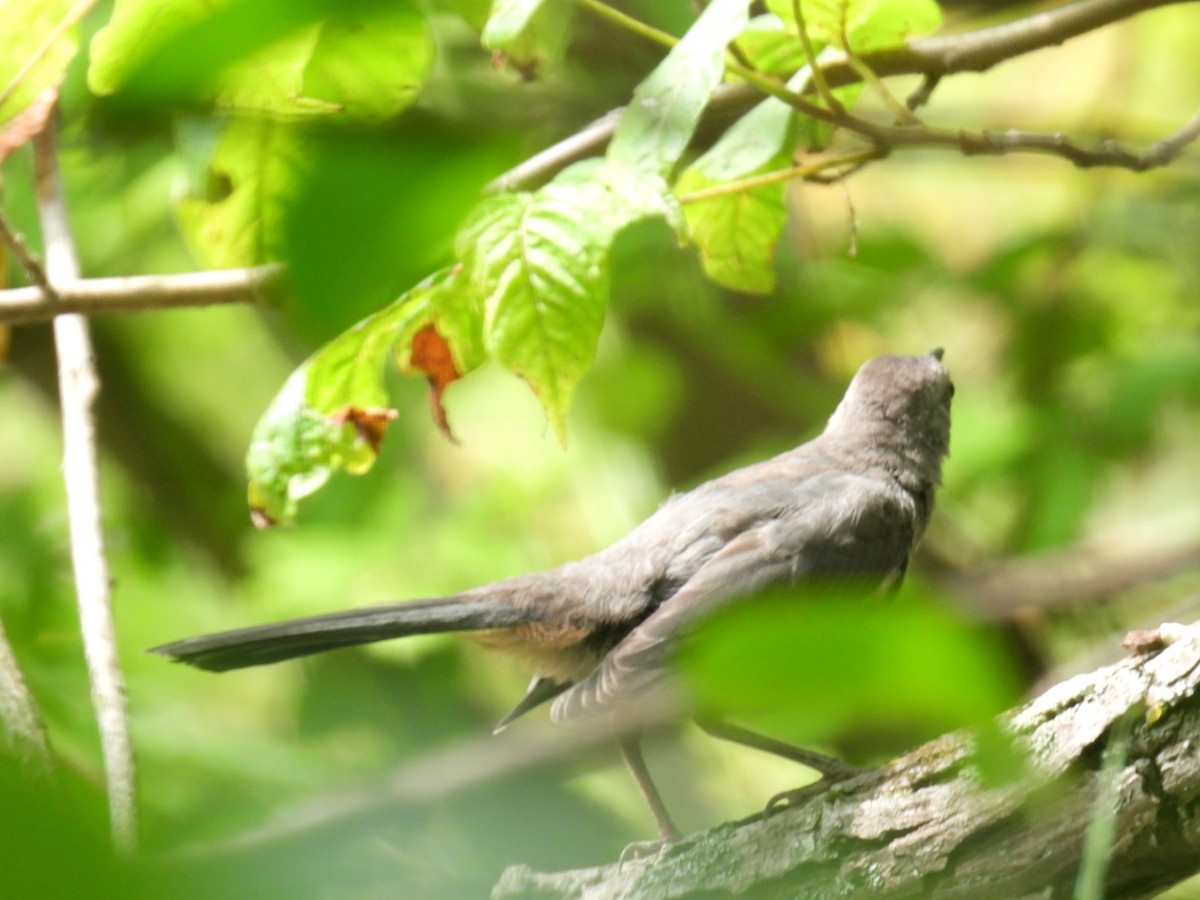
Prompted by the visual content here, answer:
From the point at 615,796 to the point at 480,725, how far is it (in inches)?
22.8

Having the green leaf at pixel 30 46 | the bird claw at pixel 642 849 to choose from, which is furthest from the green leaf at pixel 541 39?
the bird claw at pixel 642 849

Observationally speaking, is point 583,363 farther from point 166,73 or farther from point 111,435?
point 111,435

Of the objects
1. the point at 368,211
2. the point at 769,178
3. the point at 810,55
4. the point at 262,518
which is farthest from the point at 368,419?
the point at 368,211

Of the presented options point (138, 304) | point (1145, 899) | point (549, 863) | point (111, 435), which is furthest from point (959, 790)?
point (111, 435)

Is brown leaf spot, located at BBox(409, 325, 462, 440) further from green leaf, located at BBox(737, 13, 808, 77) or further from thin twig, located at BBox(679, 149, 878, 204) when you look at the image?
green leaf, located at BBox(737, 13, 808, 77)

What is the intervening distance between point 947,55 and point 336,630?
164 centimetres

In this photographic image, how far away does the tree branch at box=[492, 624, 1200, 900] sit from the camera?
1567 millimetres

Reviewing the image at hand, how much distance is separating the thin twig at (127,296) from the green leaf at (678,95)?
2.30 feet

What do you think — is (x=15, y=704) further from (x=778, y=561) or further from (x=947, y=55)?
(x=947, y=55)

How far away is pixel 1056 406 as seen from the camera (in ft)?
13.6

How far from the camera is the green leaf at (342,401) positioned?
199cm

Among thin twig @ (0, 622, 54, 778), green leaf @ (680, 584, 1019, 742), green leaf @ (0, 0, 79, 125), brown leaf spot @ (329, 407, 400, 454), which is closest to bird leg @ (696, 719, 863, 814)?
brown leaf spot @ (329, 407, 400, 454)

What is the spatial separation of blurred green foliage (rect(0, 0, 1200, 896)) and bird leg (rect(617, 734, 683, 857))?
0.58ft

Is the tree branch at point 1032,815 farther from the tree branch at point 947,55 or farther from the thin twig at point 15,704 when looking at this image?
the tree branch at point 947,55
